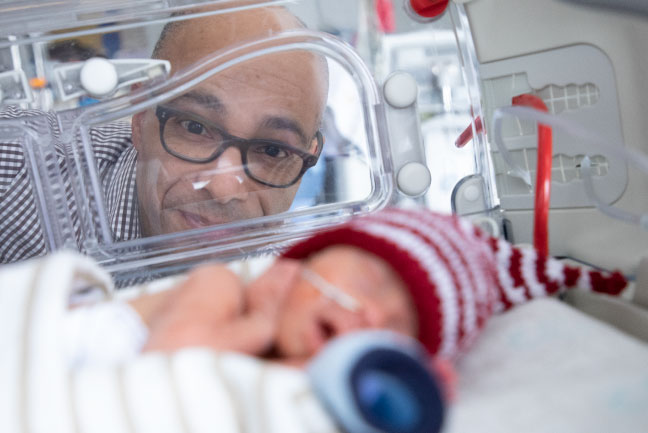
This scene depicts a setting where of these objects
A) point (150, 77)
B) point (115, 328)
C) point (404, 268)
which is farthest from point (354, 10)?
point (115, 328)

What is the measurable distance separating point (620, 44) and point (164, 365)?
0.90 m

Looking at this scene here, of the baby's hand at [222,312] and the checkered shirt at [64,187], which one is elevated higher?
the checkered shirt at [64,187]

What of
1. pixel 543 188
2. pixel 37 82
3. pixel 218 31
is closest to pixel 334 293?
pixel 543 188

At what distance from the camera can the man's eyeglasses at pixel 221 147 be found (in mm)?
1193

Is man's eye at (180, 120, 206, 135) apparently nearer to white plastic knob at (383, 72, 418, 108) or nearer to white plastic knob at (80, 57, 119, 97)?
white plastic knob at (80, 57, 119, 97)

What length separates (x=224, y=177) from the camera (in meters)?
1.19

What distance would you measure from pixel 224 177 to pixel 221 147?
0.06 meters

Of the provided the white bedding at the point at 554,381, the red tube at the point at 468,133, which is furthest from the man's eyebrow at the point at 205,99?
the white bedding at the point at 554,381

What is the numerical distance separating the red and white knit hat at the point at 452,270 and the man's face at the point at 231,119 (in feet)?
1.61

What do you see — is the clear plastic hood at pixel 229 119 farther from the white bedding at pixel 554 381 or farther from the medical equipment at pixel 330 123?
the white bedding at pixel 554 381

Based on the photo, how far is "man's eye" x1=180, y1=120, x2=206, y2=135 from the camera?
1194 millimetres

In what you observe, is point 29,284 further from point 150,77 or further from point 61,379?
point 150,77

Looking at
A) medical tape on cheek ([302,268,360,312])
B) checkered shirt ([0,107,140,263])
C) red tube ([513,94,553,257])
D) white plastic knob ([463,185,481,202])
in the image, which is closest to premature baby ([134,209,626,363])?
medical tape on cheek ([302,268,360,312])

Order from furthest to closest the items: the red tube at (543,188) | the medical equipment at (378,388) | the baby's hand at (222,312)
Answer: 1. the red tube at (543,188)
2. the baby's hand at (222,312)
3. the medical equipment at (378,388)
